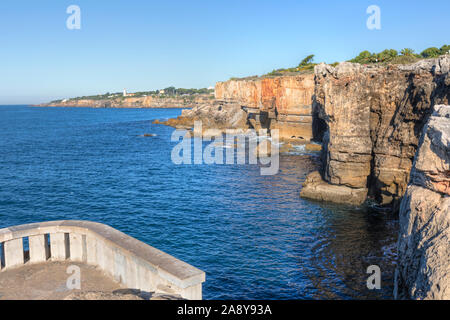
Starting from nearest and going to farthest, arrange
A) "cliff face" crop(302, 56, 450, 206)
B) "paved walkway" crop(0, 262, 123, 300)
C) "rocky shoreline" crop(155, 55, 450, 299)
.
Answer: "paved walkway" crop(0, 262, 123, 300), "rocky shoreline" crop(155, 55, 450, 299), "cliff face" crop(302, 56, 450, 206)

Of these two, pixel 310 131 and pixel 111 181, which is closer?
pixel 111 181

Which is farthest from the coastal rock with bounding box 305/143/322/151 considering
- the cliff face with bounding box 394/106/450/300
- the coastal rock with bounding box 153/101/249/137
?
the cliff face with bounding box 394/106/450/300

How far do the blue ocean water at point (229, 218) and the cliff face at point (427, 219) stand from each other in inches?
225

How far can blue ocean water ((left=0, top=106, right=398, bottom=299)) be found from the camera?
18.2m

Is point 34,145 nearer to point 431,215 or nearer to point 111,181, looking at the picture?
point 111,181

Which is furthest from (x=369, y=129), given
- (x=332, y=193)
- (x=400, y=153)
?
(x=332, y=193)

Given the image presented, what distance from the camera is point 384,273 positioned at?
1822 centimetres

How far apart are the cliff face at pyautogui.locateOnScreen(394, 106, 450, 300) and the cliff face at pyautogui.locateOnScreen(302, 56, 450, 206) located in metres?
16.3

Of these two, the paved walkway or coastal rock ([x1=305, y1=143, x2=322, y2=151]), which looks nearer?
the paved walkway

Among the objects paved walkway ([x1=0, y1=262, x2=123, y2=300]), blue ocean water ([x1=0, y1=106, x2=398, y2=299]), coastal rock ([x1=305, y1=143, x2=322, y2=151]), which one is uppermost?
coastal rock ([x1=305, y1=143, x2=322, y2=151])

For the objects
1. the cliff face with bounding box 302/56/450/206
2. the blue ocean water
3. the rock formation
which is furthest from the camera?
the rock formation

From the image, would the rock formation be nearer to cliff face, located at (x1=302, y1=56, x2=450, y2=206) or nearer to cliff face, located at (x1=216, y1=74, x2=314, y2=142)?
cliff face, located at (x1=216, y1=74, x2=314, y2=142)

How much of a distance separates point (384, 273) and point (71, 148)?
58.0m

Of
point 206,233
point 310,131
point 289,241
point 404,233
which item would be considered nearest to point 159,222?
point 206,233
